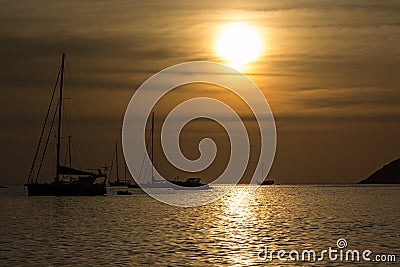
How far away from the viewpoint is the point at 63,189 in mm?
124312

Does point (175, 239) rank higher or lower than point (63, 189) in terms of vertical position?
lower

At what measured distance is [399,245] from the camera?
5272cm

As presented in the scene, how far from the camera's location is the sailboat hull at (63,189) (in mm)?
123250

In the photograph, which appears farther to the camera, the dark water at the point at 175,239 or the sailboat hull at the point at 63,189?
the sailboat hull at the point at 63,189

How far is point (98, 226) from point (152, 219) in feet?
46.0

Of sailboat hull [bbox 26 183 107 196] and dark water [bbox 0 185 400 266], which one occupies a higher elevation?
sailboat hull [bbox 26 183 107 196]

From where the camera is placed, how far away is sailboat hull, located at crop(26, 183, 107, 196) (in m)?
123

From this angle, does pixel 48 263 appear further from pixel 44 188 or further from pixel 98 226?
pixel 44 188

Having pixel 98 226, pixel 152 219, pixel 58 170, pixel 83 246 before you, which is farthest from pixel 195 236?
pixel 58 170

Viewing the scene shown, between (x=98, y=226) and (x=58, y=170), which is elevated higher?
(x=58, y=170)

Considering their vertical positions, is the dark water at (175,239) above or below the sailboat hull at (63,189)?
below

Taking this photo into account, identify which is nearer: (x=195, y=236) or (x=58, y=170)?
(x=195, y=236)

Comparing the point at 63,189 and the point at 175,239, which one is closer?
the point at 175,239

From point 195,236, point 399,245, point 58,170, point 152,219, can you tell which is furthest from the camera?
point 58,170
